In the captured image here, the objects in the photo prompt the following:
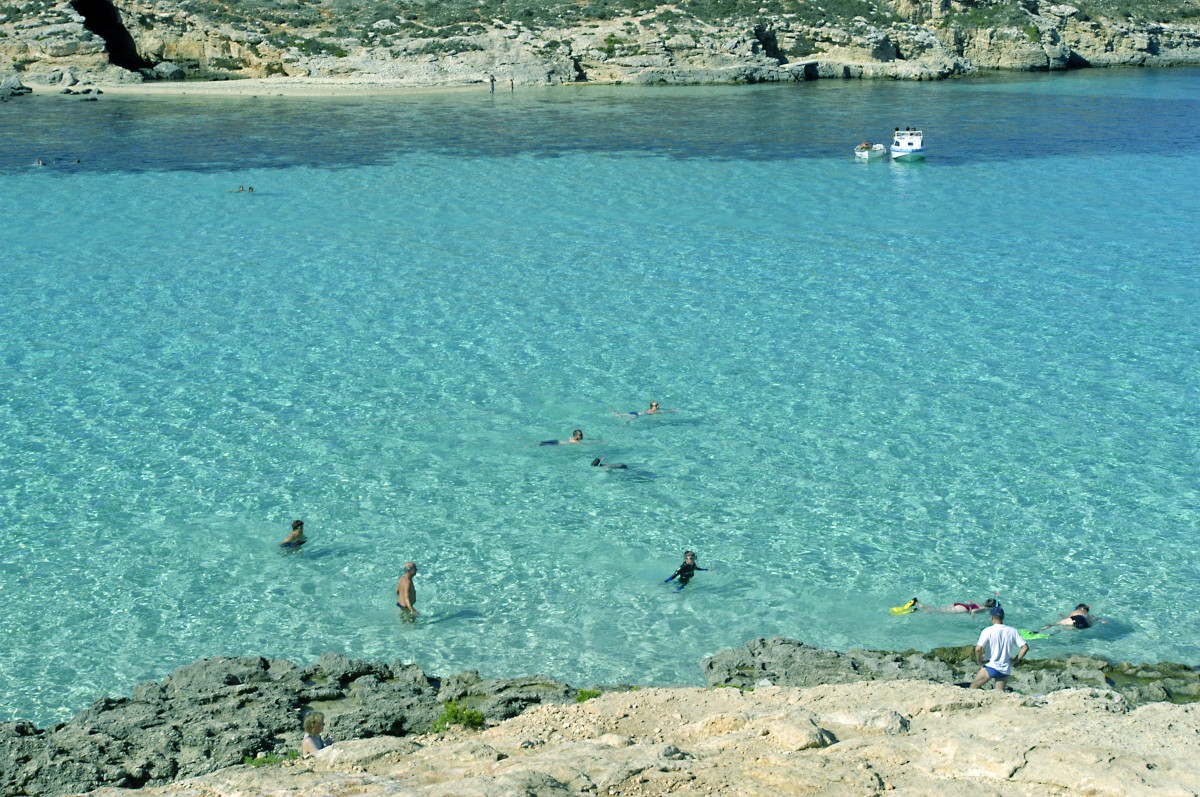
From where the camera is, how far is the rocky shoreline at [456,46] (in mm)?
73250

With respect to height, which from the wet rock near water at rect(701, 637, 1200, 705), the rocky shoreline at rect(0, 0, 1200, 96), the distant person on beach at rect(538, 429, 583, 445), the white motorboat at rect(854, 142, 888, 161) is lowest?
the wet rock near water at rect(701, 637, 1200, 705)

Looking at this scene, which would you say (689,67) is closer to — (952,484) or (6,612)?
(952,484)

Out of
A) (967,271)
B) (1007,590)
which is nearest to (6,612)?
(1007,590)

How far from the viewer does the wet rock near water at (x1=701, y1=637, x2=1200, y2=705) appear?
523 inches

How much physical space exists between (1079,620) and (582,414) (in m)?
9.61

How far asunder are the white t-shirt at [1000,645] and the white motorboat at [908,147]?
120ft

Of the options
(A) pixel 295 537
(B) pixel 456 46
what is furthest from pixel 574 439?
(B) pixel 456 46

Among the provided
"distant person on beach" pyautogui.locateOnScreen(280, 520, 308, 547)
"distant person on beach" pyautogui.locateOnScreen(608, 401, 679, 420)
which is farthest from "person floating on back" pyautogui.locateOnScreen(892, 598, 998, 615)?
"distant person on beach" pyautogui.locateOnScreen(280, 520, 308, 547)

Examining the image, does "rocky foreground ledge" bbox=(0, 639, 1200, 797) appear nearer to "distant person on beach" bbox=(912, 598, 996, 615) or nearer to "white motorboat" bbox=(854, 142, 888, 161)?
"distant person on beach" bbox=(912, 598, 996, 615)

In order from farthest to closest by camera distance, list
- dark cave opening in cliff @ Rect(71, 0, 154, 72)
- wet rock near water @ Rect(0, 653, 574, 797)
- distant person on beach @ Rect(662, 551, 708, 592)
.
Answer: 1. dark cave opening in cliff @ Rect(71, 0, 154, 72)
2. distant person on beach @ Rect(662, 551, 708, 592)
3. wet rock near water @ Rect(0, 653, 574, 797)

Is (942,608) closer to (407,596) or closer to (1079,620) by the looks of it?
(1079,620)

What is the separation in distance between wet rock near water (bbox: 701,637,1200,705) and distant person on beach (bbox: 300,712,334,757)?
452 centimetres

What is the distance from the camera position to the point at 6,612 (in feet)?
49.5

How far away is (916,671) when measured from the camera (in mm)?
Answer: 13539
